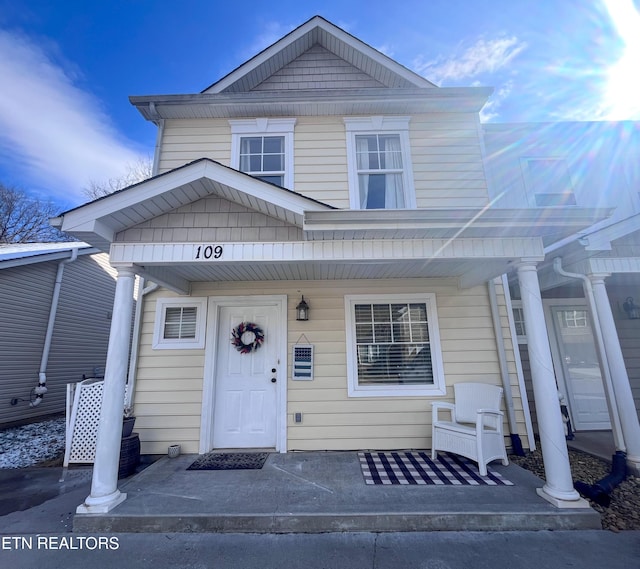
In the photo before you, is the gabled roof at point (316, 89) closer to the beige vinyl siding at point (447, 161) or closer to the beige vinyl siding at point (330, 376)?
the beige vinyl siding at point (447, 161)

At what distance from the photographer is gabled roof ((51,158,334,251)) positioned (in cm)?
305

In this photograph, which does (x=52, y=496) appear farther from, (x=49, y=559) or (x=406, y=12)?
(x=406, y=12)

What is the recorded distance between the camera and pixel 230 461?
3932 mm

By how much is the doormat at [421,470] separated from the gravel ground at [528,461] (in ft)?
2.55

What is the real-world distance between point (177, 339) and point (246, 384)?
1.29m

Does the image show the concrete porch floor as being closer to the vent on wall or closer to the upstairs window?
the vent on wall

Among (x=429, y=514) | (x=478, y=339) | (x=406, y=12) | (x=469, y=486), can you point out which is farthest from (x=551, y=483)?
(x=406, y=12)

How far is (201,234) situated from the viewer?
10.8 feet

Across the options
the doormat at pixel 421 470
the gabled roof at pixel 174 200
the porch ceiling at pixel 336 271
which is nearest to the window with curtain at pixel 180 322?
the porch ceiling at pixel 336 271

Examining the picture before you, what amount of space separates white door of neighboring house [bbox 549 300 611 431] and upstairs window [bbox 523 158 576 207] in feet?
6.31

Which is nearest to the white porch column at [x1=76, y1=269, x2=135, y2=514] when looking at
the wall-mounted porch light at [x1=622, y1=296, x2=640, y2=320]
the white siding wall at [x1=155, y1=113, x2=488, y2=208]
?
the white siding wall at [x1=155, y1=113, x2=488, y2=208]

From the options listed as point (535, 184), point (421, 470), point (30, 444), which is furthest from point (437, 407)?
point (30, 444)

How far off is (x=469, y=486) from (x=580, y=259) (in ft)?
11.1

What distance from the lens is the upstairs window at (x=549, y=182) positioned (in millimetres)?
5281
